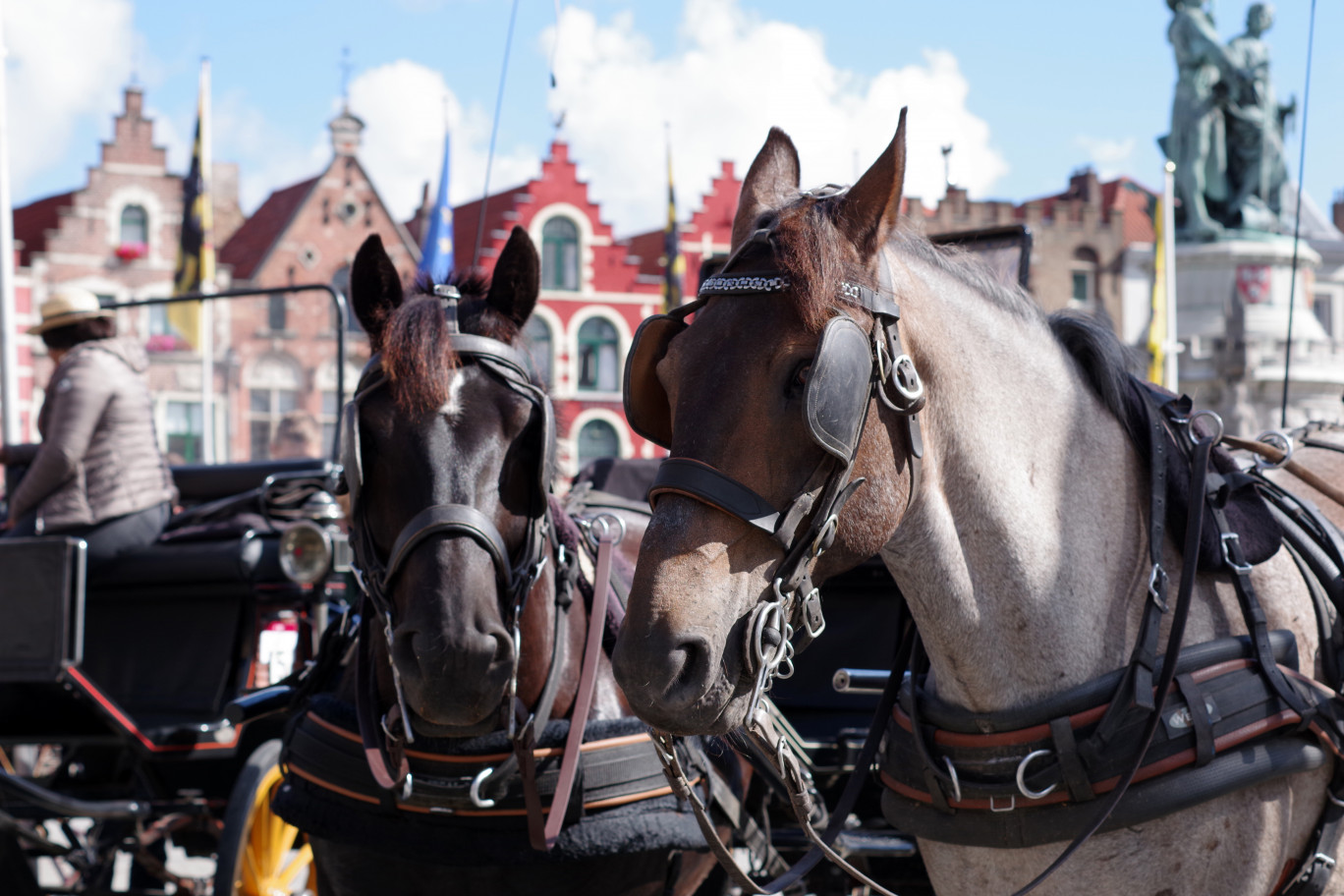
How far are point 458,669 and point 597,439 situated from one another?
26.7m

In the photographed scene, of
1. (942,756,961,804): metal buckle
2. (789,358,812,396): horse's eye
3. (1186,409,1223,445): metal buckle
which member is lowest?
(942,756,961,804): metal buckle

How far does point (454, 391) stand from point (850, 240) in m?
1.17

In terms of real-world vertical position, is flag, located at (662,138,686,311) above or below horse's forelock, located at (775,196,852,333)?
above

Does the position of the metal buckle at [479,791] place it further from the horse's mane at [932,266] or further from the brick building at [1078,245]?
the brick building at [1078,245]

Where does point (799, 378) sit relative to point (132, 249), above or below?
below

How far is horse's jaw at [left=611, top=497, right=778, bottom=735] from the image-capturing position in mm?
1479

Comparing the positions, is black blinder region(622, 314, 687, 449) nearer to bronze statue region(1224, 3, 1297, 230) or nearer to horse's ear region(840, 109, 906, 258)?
horse's ear region(840, 109, 906, 258)

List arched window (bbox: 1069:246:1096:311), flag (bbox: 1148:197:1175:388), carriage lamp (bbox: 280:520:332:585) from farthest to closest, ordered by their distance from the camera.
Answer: arched window (bbox: 1069:246:1096:311), flag (bbox: 1148:197:1175:388), carriage lamp (bbox: 280:520:332:585)

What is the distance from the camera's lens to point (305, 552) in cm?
443

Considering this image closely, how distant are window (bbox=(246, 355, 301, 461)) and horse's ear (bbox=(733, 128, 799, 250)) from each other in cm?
2712

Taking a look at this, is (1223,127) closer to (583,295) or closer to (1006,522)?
(583,295)

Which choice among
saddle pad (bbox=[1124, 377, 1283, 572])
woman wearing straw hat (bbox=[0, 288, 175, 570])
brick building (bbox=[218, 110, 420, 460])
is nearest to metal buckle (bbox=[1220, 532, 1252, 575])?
saddle pad (bbox=[1124, 377, 1283, 572])

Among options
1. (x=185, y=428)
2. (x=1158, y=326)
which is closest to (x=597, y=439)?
(x=185, y=428)

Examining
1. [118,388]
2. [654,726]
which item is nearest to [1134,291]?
[118,388]
